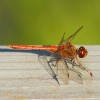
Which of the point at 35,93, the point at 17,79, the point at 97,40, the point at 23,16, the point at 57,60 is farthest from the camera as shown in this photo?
the point at 23,16

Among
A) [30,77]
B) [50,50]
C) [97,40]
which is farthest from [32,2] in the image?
[30,77]

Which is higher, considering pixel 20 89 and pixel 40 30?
pixel 40 30

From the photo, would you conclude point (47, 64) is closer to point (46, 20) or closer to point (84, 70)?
point (84, 70)

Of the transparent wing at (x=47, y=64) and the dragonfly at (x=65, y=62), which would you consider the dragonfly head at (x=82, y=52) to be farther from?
the transparent wing at (x=47, y=64)

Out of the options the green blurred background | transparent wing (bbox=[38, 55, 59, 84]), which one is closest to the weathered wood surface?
transparent wing (bbox=[38, 55, 59, 84])

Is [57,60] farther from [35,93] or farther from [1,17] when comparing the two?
[1,17]

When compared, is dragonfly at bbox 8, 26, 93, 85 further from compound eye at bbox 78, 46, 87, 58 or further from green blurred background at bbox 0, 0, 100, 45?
green blurred background at bbox 0, 0, 100, 45
